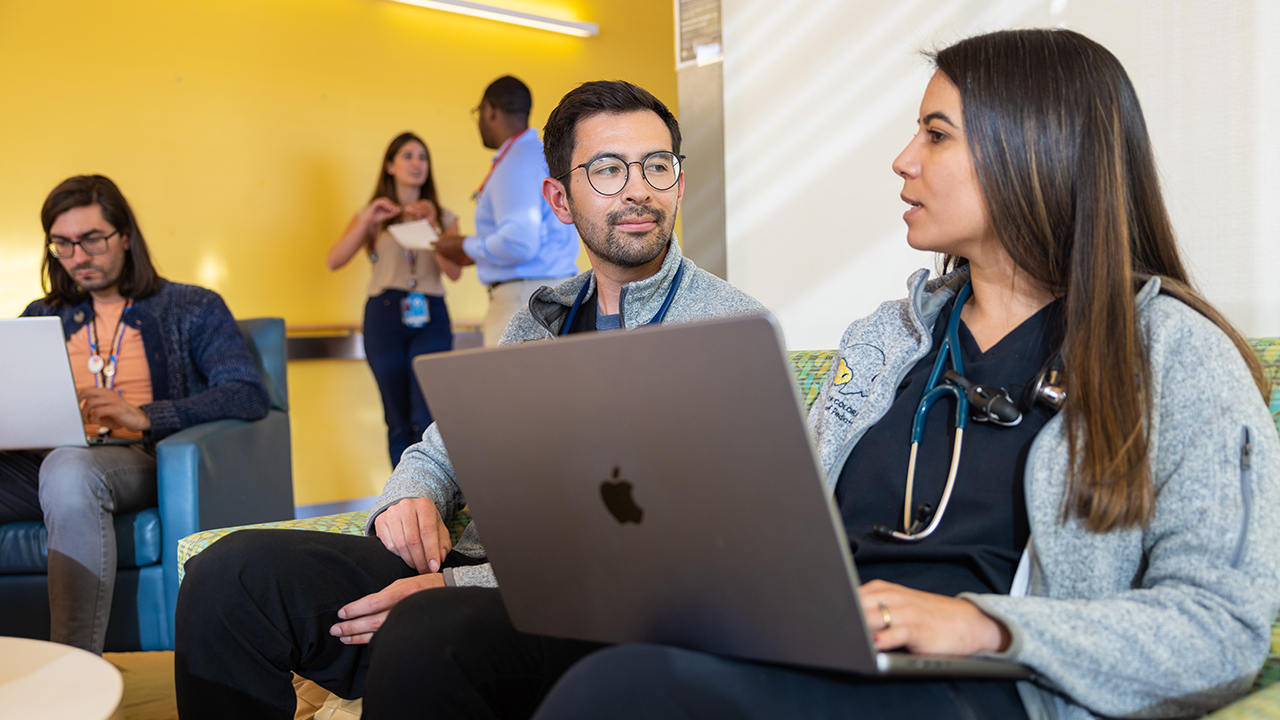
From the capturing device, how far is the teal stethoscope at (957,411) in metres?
0.99

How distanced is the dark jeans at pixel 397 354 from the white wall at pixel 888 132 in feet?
6.01

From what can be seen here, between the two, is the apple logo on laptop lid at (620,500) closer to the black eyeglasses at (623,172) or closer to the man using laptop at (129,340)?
the black eyeglasses at (623,172)

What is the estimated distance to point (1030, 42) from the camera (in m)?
1.07

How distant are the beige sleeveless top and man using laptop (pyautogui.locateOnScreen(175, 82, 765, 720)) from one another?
7.14 ft

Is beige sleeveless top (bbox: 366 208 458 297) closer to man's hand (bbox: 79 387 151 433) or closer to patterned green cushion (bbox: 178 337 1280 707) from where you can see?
man's hand (bbox: 79 387 151 433)

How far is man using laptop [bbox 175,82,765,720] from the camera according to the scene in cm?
95

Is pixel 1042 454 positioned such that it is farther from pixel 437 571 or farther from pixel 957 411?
pixel 437 571

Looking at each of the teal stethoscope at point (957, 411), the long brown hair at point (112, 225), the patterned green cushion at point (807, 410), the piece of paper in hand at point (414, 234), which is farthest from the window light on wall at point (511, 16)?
the teal stethoscope at point (957, 411)

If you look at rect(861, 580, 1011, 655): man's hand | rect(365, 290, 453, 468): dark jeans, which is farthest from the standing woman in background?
rect(861, 580, 1011, 655): man's hand

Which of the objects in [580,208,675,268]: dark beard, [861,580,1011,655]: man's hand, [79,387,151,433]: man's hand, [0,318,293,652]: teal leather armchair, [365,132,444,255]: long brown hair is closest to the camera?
[861,580,1011,655]: man's hand

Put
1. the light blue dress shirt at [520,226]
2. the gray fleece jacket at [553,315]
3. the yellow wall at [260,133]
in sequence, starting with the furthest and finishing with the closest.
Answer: the yellow wall at [260,133] < the light blue dress shirt at [520,226] < the gray fleece jacket at [553,315]

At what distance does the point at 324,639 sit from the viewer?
1201 millimetres

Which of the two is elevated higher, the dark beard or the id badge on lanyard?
the dark beard

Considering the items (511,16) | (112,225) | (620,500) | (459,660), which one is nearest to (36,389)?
(112,225)
